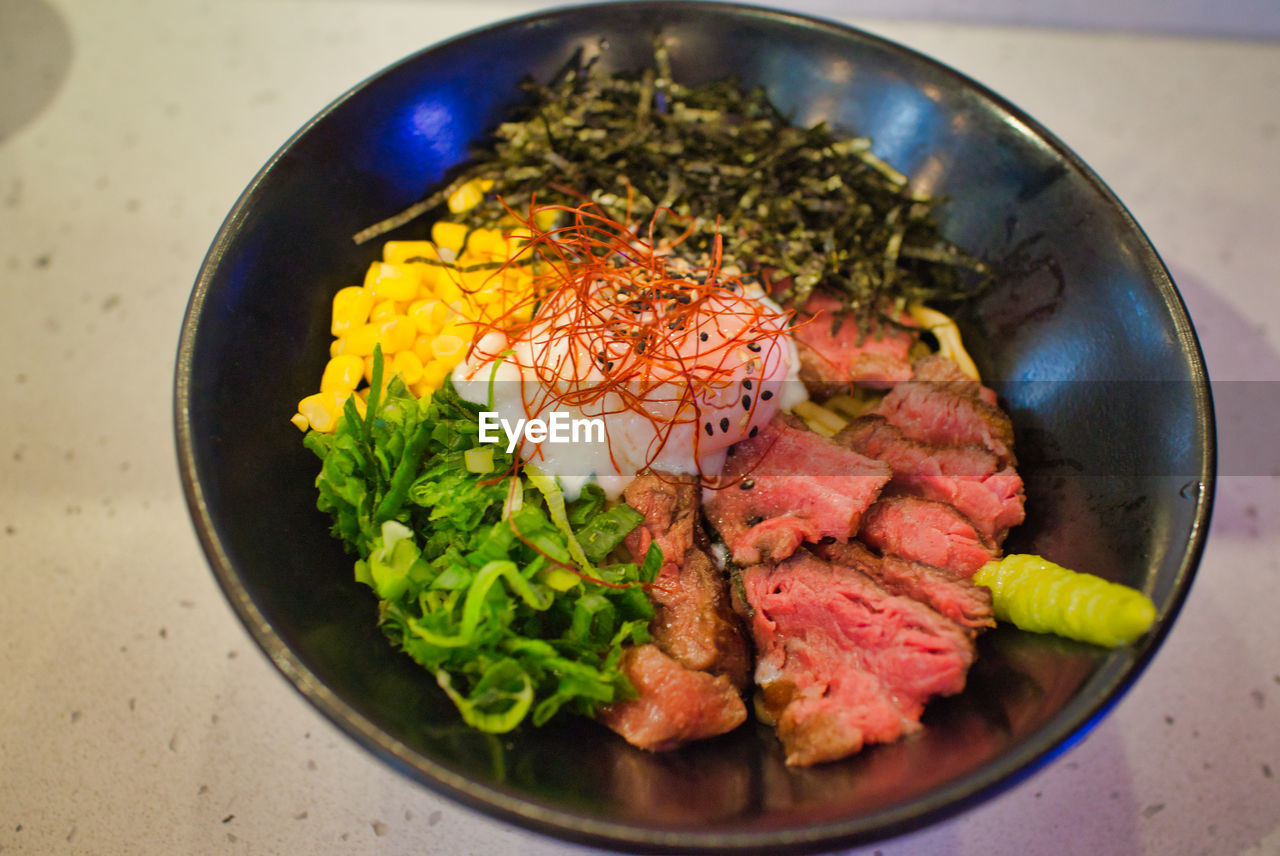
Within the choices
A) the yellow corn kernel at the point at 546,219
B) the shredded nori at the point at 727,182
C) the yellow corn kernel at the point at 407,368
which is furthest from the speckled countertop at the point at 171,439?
the yellow corn kernel at the point at 546,219

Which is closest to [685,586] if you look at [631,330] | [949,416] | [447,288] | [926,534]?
[926,534]

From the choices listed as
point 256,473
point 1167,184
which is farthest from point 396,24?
point 1167,184

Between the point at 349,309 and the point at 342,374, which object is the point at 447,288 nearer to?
the point at 349,309

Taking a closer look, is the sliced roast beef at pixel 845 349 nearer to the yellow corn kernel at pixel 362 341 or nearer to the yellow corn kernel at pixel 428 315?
the yellow corn kernel at pixel 428 315

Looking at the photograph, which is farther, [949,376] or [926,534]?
[949,376]

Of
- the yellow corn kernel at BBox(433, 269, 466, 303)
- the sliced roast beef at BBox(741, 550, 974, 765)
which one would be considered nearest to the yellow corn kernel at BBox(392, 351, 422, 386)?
the yellow corn kernel at BBox(433, 269, 466, 303)

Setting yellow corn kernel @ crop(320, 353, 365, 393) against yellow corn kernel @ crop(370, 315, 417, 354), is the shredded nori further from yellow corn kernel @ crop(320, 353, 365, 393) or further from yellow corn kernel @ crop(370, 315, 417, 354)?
yellow corn kernel @ crop(320, 353, 365, 393)
